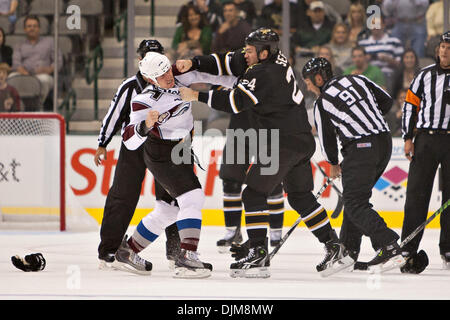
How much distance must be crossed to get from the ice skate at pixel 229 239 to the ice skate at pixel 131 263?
125cm

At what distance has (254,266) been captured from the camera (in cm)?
471

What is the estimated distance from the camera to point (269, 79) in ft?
15.3

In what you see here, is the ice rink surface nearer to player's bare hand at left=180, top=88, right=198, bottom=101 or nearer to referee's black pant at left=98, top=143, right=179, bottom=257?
referee's black pant at left=98, top=143, right=179, bottom=257

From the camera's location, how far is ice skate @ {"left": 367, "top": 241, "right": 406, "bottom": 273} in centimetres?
458

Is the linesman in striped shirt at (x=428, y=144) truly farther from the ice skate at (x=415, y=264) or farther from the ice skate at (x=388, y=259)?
the ice skate at (x=388, y=259)

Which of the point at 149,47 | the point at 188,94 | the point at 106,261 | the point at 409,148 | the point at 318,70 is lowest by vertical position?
the point at 106,261

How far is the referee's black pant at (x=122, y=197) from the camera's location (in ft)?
16.2

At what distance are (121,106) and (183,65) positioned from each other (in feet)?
1.46

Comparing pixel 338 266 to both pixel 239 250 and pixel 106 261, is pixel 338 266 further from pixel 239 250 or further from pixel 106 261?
pixel 106 261

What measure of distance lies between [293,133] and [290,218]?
9.34 feet

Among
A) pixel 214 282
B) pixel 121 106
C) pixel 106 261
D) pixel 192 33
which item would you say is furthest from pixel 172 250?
pixel 192 33

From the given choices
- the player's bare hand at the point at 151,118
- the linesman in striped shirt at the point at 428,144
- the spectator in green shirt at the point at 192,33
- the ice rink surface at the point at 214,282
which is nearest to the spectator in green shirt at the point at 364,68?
the spectator in green shirt at the point at 192,33

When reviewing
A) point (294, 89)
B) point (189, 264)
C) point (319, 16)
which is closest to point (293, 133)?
point (294, 89)
